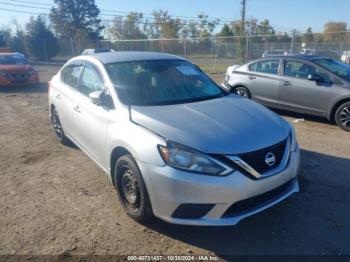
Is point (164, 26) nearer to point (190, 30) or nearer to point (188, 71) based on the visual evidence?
point (190, 30)

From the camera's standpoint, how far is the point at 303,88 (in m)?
7.35

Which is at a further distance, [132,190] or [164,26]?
[164,26]

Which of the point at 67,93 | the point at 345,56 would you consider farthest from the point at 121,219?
the point at 345,56

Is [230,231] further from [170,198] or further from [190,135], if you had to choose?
[190,135]

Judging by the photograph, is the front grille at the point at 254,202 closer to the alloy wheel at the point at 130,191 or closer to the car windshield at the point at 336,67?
the alloy wheel at the point at 130,191

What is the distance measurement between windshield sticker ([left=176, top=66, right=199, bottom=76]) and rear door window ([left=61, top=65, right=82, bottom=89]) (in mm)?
1558

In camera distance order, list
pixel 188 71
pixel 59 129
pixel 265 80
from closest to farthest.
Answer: pixel 188 71 → pixel 59 129 → pixel 265 80

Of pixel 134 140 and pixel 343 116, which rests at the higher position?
pixel 134 140

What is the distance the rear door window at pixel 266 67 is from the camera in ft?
26.4

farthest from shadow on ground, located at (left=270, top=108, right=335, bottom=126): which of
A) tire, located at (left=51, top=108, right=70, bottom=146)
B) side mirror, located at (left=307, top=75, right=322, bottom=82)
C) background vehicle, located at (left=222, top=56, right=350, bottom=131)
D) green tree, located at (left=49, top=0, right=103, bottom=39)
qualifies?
green tree, located at (left=49, top=0, right=103, bottom=39)

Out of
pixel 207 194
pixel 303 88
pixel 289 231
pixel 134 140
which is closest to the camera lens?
pixel 207 194

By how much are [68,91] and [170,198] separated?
2.97m

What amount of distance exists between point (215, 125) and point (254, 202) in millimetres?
824

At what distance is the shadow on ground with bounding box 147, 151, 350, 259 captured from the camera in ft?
10.2
